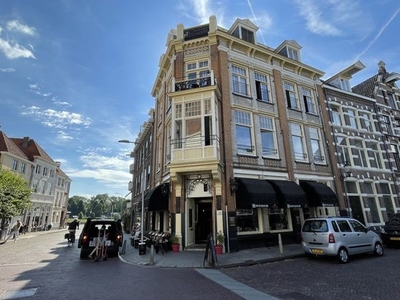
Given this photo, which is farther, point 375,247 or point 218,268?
point 375,247

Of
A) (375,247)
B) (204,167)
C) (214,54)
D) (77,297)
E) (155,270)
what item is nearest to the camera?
(77,297)

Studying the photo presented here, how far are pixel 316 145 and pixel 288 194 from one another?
6788 mm

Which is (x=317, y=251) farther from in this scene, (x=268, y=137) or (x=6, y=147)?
(x=6, y=147)

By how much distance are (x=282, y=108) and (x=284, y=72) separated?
11.1 feet

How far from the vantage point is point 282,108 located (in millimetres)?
16141

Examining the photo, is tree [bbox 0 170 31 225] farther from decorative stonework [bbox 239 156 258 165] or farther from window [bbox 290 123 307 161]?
window [bbox 290 123 307 161]

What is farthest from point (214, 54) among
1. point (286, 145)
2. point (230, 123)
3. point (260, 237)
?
point (260, 237)

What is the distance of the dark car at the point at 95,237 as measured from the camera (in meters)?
11.5

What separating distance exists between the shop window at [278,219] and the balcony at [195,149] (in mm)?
5340

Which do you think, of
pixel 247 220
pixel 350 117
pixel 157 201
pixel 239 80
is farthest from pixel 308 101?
pixel 157 201

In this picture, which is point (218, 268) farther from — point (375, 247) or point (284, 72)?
point (284, 72)

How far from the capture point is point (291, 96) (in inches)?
690

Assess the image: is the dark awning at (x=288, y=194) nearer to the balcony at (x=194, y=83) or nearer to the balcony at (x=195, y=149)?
the balcony at (x=195, y=149)

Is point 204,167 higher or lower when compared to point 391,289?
higher
